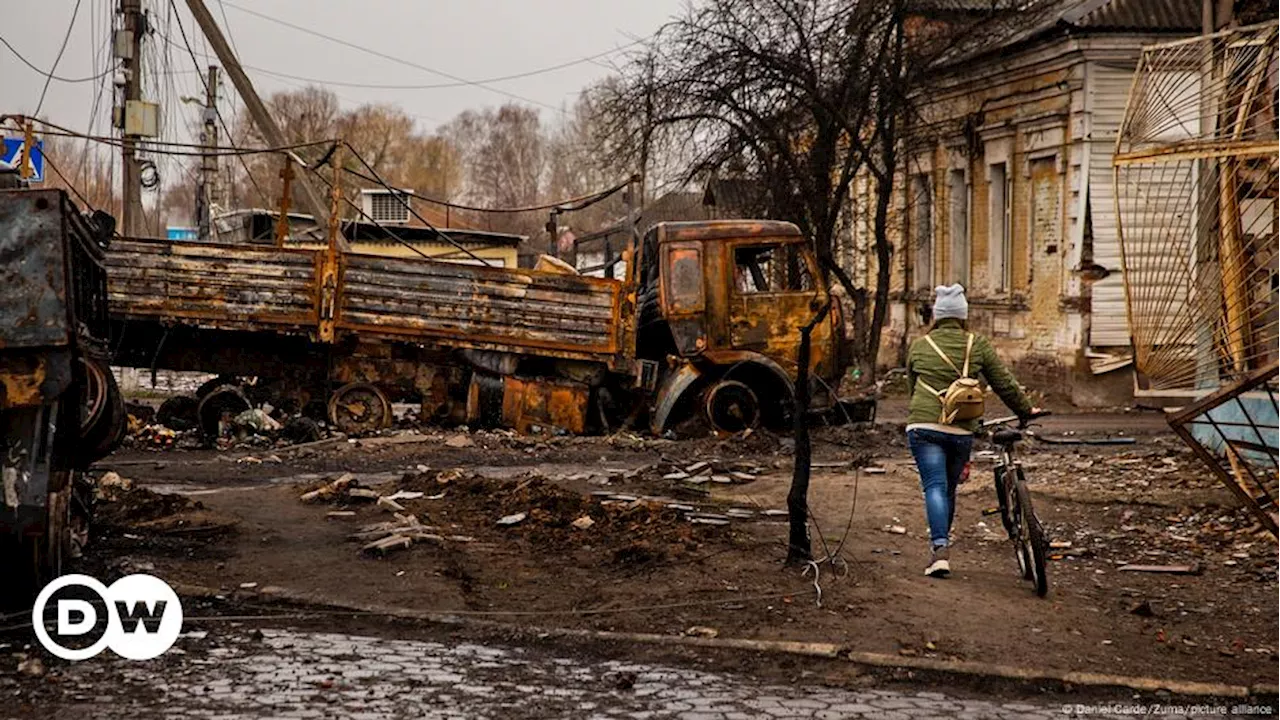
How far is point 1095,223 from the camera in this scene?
24188 mm

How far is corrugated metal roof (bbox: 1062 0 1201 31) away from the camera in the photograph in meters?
24.0

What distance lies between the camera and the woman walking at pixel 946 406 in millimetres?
9078

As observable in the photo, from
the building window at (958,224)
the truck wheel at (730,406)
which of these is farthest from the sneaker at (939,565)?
the building window at (958,224)

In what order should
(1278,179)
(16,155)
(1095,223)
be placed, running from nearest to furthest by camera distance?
(1278,179), (16,155), (1095,223)

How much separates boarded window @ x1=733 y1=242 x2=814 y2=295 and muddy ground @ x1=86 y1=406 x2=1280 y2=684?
11.7 feet

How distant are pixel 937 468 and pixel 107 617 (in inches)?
178

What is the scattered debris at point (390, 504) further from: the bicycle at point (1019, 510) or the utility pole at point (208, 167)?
the utility pole at point (208, 167)

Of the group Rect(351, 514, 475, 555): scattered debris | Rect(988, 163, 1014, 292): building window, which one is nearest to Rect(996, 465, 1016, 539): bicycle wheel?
Rect(351, 514, 475, 555): scattered debris

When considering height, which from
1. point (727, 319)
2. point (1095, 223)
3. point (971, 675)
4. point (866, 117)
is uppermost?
point (866, 117)

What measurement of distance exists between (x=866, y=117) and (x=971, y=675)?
66.3ft

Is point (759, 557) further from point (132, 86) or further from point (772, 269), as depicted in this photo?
point (132, 86)

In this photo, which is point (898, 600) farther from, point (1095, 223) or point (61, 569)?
point (1095, 223)

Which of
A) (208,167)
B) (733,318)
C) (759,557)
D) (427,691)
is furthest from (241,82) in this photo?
(427,691)

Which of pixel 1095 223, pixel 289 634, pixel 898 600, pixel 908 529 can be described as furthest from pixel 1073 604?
pixel 1095 223
